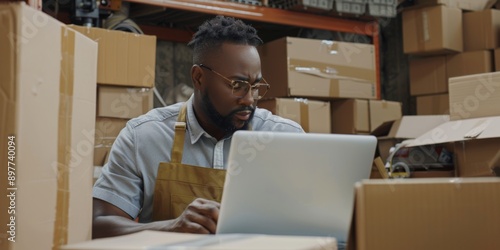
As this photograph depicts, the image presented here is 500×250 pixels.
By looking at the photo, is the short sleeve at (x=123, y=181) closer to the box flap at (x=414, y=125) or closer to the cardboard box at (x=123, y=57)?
the cardboard box at (x=123, y=57)

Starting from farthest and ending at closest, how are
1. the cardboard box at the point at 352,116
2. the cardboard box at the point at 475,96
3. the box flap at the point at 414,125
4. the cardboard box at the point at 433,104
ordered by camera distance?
the cardboard box at the point at 433,104 → the cardboard box at the point at 352,116 → the box flap at the point at 414,125 → the cardboard box at the point at 475,96

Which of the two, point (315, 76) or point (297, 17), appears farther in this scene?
point (297, 17)

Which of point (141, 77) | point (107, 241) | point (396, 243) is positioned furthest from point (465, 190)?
point (141, 77)

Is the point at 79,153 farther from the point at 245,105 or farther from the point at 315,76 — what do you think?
the point at 315,76

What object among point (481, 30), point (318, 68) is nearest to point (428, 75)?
point (481, 30)

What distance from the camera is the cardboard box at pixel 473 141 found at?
225 cm

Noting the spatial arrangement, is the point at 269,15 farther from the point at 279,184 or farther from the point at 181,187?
the point at 279,184

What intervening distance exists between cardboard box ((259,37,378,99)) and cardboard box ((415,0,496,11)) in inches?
18.0

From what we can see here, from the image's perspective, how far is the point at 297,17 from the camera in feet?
12.4

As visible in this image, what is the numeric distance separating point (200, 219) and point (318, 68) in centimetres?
232

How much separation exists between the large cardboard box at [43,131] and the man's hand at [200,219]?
0.25 metres

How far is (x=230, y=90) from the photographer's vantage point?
1916 millimetres

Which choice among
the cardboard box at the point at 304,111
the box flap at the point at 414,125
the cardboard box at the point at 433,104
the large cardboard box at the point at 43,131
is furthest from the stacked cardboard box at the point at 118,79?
the cardboard box at the point at 433,104

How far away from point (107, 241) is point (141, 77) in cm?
208
